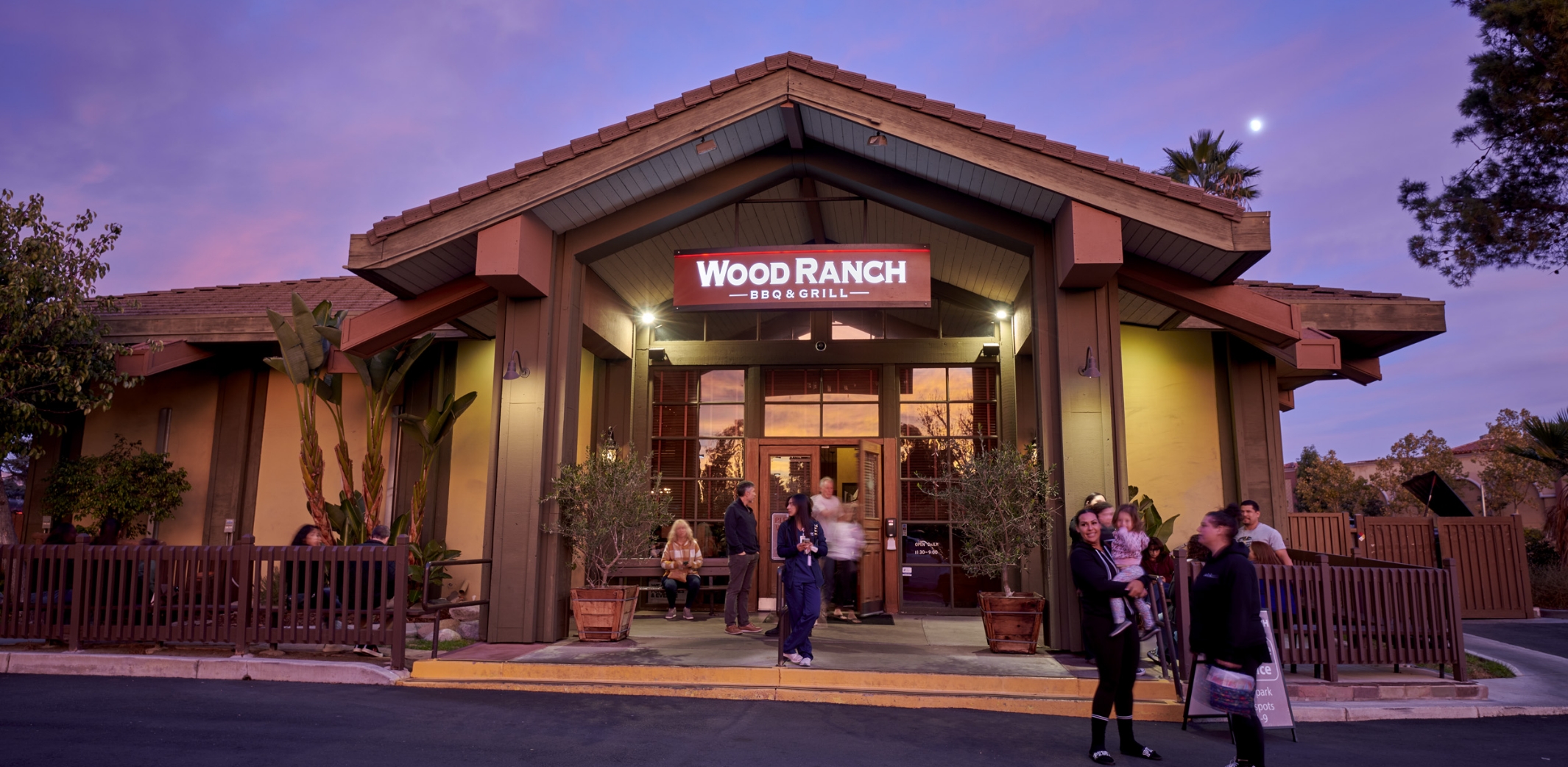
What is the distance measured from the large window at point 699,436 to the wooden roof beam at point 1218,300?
5655 mm

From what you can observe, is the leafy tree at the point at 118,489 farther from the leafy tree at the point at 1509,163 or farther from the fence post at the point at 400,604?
the leafy tree at the point at 1509,163

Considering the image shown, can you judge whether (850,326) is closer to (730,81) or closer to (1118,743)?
(730,81)

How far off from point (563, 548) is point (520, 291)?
2637mm

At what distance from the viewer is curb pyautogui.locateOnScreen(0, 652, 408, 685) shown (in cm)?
766

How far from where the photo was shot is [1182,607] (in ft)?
23.2

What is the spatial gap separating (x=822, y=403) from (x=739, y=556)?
3096mm

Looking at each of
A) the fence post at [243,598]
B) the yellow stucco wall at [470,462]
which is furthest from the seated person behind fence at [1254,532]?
the fence post at [243,598]

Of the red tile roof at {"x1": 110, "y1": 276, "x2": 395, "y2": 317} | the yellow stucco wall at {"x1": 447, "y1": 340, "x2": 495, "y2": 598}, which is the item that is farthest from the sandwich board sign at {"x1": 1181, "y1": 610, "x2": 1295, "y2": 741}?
the red tile roof at {"x1": 110, "y1": 276, "x2": 395, "y2": 317}

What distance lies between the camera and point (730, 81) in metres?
8.79

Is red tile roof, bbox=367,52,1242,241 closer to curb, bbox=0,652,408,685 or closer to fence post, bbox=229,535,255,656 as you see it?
fence post, bbox=229,535,255,656

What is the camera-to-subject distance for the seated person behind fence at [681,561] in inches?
432

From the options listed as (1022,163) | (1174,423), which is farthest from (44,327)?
(1174,423)

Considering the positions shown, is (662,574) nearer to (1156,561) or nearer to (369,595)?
(369,595)

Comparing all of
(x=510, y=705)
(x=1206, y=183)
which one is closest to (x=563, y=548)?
(x=510, y=705)
